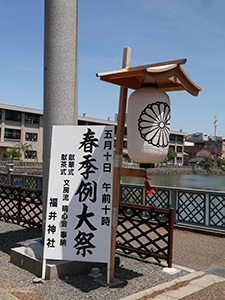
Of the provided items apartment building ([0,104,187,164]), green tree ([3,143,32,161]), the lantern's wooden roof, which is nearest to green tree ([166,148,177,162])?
apartment building ([0,104,187,164])

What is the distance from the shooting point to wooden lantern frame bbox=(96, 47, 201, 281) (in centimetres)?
423

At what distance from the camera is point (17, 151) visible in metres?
59.0

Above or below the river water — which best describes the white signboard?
above

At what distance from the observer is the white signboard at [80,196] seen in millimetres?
4699

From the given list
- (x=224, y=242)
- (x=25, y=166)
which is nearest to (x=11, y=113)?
(x=25, y=166)

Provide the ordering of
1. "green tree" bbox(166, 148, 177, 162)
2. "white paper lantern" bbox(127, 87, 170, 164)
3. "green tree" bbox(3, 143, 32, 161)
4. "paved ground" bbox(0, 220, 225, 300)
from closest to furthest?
"paved ground" bbox(0, 220, 225, 300) < "white paper lantern" bbox(127, 87, 170, 164) < "green tree" bbox(3, 143, 32, 161) < "green tree" bbox(166, 148, 177, 162)

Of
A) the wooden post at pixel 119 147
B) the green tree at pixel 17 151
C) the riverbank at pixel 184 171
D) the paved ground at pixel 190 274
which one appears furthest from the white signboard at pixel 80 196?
the riverbank at pixel 184 171

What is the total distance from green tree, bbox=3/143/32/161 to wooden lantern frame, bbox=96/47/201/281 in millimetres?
54249

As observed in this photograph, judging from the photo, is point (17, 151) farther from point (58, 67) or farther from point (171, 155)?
point (58, 67)

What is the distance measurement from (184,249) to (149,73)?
4301 mm

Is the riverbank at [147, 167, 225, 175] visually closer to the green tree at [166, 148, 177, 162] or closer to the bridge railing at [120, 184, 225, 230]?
the green tree at [166, 148, 177, 162]

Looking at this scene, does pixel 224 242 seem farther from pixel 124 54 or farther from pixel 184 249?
pixel 124 54

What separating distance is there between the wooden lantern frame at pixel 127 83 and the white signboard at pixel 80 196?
0.12 metres

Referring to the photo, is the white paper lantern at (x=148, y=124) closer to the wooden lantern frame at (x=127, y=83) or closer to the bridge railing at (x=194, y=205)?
the wooden lantern frame at (x=127, y=83)
